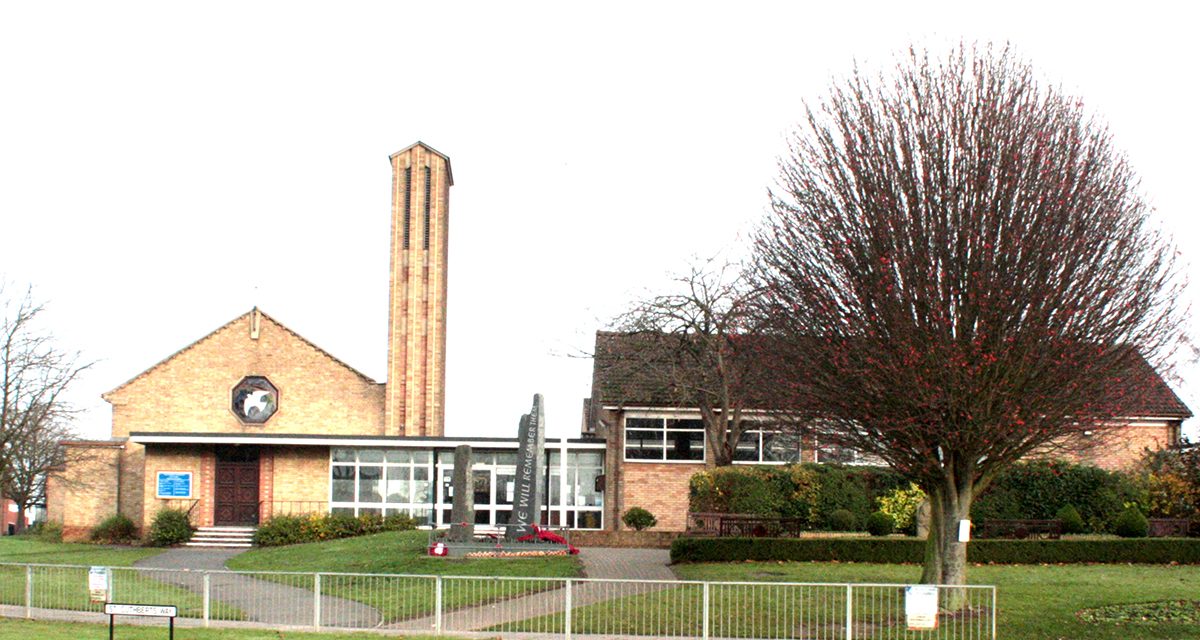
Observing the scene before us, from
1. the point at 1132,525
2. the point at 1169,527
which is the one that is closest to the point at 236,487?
the point at 1132,525

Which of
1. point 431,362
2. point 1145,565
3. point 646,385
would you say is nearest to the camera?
point 1145,565

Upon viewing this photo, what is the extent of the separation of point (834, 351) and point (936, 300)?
1.63 meters

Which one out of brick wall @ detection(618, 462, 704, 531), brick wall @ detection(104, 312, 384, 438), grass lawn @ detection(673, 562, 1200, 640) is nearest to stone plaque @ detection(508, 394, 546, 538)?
grass lawn @ detection(673, 562, 1200, 640)

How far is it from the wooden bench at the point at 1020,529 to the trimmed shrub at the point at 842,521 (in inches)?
125

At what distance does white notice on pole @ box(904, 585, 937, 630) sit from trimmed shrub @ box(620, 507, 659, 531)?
19525 mm

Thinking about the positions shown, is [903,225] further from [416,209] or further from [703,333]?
[416,209]

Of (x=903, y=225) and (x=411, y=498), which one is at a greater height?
(x=903, y=225)

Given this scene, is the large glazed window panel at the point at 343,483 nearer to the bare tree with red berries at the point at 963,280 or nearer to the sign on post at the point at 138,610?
the bare tree with red berries at the point at 963,280

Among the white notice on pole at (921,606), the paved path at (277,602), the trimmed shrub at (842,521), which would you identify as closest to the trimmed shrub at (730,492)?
the trimmed shrub at (842,521)

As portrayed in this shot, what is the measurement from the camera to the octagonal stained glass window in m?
44.4

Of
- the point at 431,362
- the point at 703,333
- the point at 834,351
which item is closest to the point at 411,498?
the point at 431,362

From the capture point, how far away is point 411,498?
39375 millimetres

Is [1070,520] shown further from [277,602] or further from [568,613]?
[277,602]

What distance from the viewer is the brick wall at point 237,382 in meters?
43.9
